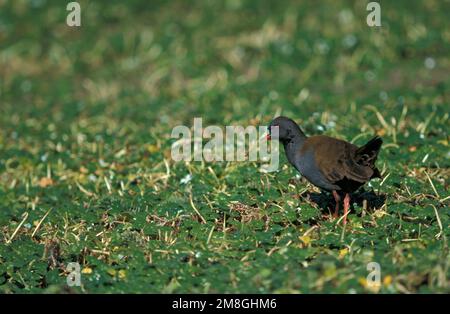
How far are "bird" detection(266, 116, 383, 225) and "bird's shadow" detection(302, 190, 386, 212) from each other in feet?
0.81

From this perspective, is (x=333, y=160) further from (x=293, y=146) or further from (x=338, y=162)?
(x=293, y=146)

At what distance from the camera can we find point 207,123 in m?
8.67

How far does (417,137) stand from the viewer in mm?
7184

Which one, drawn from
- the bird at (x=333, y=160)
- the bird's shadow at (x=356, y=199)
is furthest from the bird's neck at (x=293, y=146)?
the bird's shadow at (x=356, y=199)

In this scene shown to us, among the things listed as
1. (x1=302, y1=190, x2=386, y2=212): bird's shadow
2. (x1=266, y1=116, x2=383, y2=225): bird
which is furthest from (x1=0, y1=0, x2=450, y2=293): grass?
(x1=266, y1=116, x2=383, y2=225): bird

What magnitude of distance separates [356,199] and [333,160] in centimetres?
83

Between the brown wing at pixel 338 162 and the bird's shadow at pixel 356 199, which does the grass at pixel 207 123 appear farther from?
the brown wing at pixel 338 162

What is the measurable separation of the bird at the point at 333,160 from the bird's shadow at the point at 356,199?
25 cm

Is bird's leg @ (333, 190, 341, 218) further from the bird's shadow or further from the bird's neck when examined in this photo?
the bird's neck

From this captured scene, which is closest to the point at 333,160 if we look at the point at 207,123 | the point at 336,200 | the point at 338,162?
the point at 338,162

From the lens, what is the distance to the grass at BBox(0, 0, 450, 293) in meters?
5.05
